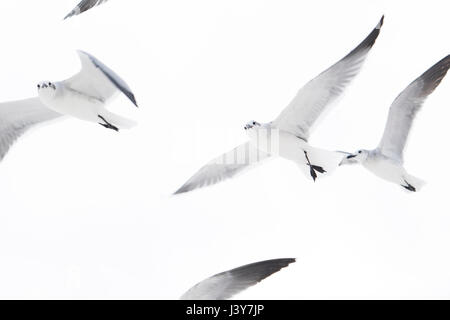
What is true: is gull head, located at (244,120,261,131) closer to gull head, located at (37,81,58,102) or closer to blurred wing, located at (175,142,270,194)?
blurred wing, located at (175,142,270,194)

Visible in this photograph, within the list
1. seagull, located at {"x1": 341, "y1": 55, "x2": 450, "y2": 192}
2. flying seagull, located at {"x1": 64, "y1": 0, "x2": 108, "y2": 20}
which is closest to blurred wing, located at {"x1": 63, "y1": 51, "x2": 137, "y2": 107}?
flying seagull, located at {"x1": 64, "y1": 0, "x2": 108, "y2": 20}

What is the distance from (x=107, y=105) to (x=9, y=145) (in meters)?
1.30

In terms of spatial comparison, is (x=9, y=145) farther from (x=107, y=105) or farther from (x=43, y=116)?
(x=107, y=105)

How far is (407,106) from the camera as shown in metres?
12.3

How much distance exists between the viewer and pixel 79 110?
1124 centimetres

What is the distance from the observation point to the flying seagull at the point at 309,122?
1111 cm

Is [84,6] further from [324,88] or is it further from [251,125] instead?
[324,88]

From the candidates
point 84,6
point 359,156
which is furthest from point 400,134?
point 84,6

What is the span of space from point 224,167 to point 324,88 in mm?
1904

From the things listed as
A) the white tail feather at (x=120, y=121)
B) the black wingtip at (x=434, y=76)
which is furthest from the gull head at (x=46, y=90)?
the black wingtip at (x=434, y=76)

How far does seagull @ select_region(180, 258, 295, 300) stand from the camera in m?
9.16

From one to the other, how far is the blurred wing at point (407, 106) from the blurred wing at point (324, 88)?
1.23m
